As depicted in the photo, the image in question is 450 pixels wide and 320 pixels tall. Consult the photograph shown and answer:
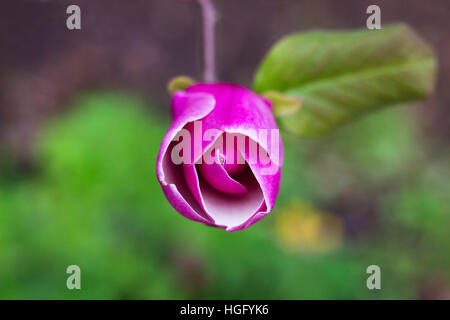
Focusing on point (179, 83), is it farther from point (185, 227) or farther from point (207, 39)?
point (185, 227)

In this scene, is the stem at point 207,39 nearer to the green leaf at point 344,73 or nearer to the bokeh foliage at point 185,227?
the green leaf at point 344,73

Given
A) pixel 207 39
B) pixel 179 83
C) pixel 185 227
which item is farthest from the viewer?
pixel 185 227

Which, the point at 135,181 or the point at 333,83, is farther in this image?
the point at 135,181

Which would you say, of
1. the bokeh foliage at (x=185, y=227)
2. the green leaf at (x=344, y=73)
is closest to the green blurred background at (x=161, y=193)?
the bokeh foliage at (x=185, y=227)

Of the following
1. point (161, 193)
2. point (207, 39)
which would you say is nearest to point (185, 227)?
point (161, 193)

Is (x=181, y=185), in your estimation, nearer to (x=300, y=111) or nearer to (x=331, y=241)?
(x=300, y=111)
